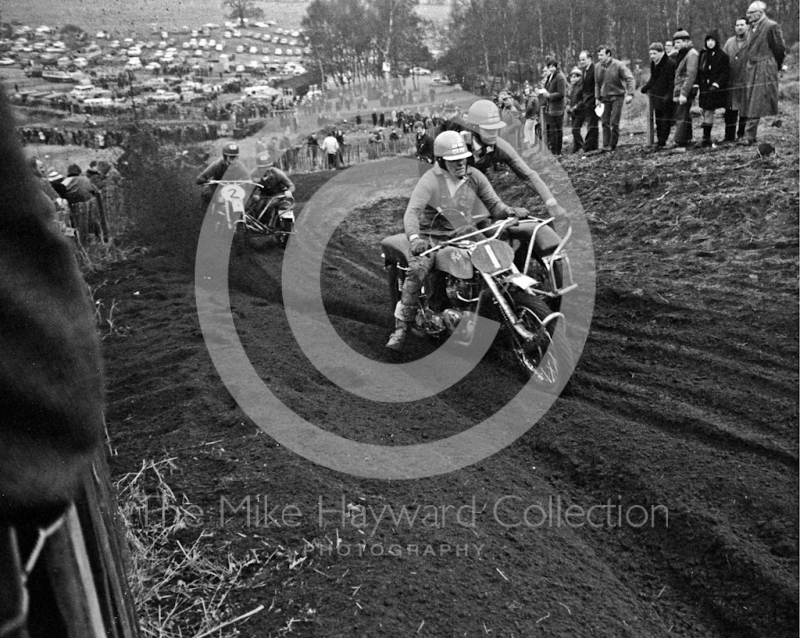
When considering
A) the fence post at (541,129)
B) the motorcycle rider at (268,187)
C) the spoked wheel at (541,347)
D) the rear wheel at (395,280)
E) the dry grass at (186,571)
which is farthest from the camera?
the fence post at (541,129)

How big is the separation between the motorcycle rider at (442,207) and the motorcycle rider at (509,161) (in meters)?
0.26

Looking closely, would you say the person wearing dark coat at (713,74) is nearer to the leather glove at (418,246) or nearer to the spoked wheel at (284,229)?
the spoked wheel at (284,229)

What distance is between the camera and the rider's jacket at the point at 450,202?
7.25 metres

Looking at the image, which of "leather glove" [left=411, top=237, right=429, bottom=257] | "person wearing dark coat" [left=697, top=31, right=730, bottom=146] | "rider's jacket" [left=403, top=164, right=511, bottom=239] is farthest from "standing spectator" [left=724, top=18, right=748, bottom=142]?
"leather glove" [left=411, top=237, right=429, bottom=257]

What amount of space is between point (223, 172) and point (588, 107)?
683cm

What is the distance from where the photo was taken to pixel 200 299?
9695mm

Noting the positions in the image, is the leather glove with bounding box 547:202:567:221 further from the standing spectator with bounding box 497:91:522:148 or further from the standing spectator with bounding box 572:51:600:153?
the standing spectator with bounding box 497:91:522:148

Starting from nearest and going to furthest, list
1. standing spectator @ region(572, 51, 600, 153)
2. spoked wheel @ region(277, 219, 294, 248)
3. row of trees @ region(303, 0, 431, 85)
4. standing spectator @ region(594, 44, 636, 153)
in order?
spoked wheel @ region(277, 219, 294, 248) → standing spectator @ region(594, 44, 636, 153) → standing spectator @ region(572, 51, 600, 153) → row of trees @ region(303, 0, 431, 85)

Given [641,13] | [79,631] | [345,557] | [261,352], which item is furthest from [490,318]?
[641,13]

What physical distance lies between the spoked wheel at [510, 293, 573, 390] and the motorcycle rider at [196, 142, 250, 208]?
788cm

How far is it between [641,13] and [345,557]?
2865 cm

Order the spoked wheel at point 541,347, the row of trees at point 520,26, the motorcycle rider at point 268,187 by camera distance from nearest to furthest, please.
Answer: the spoked wheel at point 541,347, the motorcycle rider at point 268,187, the row of trees at point 520,26

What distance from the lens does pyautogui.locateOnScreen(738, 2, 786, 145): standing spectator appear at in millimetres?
10727

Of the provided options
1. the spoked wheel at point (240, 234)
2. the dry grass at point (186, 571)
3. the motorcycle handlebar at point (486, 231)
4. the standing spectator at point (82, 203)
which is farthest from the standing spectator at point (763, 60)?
the standing spectator at point (82, 203)
